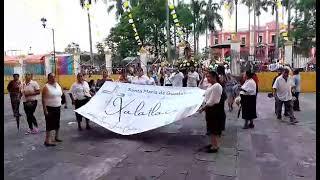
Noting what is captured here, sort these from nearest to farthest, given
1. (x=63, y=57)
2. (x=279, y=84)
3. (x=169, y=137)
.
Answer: (x=169, y=137), (x=279, y=84), (x=63, y=57)

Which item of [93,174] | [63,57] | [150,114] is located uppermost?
[63,57]

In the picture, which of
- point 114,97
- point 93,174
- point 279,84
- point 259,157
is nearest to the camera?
point 93,174

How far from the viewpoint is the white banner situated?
7573 millimetres

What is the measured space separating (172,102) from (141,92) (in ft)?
2.77

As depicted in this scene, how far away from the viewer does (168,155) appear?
653cm

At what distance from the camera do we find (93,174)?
18.3ft

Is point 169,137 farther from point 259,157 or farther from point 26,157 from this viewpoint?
point 26,157

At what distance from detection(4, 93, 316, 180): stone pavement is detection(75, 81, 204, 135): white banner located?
29cm

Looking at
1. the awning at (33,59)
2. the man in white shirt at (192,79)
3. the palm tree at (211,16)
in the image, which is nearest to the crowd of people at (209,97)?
the man in white shirt at (192,79)

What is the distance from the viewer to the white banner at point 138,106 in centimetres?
757

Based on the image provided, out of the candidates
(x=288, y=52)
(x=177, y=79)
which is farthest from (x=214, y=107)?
(x=288, y=52)

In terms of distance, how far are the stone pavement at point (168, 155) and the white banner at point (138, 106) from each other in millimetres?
290

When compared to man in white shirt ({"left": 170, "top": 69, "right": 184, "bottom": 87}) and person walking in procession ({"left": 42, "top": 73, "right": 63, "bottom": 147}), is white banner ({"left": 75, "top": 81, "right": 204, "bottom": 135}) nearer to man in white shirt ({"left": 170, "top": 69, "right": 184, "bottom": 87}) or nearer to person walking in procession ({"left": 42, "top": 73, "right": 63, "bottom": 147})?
person walking in procession ({"left": 42, "top": 73, "right": 63, "bottom": 147})

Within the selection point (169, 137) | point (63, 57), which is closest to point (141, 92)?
point (169, 137)
